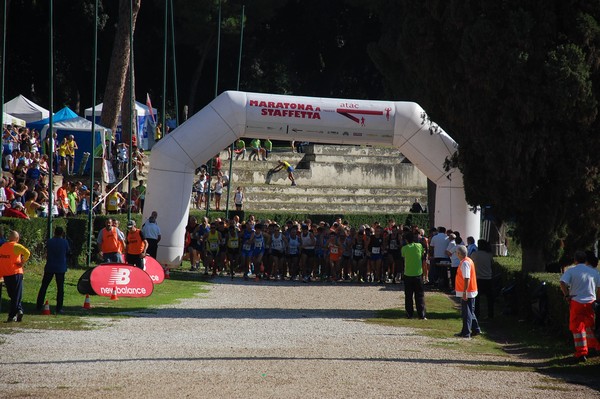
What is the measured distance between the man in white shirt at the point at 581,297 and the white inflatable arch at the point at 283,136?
45.7 ft

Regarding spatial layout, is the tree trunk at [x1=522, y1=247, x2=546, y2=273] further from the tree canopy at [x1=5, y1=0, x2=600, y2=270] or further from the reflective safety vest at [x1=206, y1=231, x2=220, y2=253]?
the reflective safety vest at [x1=206, y1=231, x2=220, y2=253]

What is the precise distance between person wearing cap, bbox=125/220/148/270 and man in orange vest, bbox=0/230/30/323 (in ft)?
22.2

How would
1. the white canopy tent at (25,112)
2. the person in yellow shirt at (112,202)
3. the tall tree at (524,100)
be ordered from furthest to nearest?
the white canopy tent at (25,112)
the person in yellow shirt at (112,202)
the tall tree at (524,100)

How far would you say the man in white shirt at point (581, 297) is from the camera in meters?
15.6

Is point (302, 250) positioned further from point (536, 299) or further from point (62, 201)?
point (536, 299)

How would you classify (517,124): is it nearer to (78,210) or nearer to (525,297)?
(525,297)

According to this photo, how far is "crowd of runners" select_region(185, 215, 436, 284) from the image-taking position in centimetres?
3183

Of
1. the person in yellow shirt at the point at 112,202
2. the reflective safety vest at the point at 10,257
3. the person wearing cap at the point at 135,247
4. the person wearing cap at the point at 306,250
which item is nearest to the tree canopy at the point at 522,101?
the person wearing cap at the point at 306,250

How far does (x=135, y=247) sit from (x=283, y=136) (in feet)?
23.2

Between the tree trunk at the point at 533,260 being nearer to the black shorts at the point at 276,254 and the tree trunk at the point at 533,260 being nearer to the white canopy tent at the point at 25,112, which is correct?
the black shorts at the point at 276,254

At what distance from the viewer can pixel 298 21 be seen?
63625 mm

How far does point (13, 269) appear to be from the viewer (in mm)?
18391

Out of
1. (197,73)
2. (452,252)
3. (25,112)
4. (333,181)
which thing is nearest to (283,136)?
(452,252)

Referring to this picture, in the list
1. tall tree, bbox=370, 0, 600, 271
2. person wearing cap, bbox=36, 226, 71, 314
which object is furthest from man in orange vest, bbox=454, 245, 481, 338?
person wearing cap, bbox=36, 226, 71, 314
